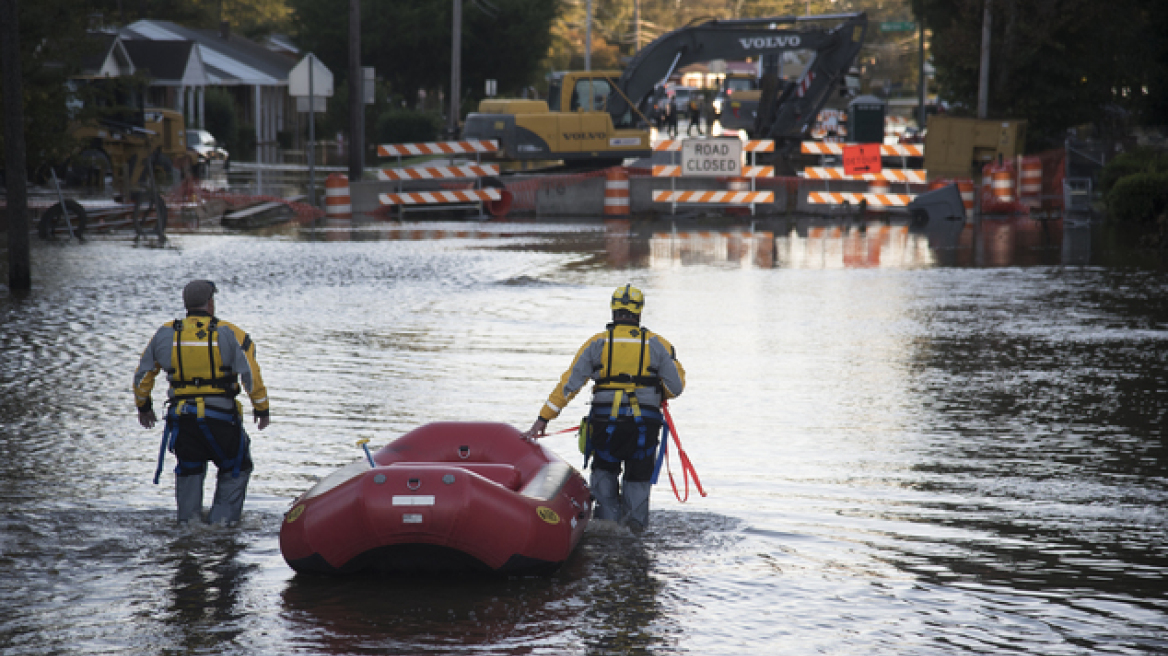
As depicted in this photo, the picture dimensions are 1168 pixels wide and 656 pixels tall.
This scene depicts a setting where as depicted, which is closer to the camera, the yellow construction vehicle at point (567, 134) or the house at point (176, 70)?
the yellow construction vehicle at point (567, 134)

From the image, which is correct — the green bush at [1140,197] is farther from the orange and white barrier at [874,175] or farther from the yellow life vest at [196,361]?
the yellow life vest at [196,361]

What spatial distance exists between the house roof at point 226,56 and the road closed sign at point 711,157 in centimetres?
3267

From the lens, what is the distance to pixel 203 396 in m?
7.68

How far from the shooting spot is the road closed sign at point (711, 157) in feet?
94.0

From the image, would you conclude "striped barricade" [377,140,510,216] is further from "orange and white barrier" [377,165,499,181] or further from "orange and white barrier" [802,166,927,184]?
"orange and white barrier" [802,166,927,184]

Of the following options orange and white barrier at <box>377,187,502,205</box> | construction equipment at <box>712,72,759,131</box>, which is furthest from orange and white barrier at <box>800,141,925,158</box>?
construction equipment at <box>712,72,759,131</box>

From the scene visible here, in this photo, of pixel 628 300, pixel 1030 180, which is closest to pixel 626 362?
pixel 628 300

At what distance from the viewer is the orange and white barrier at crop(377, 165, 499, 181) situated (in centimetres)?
2822

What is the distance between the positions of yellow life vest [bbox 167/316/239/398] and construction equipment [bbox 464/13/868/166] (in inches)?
989

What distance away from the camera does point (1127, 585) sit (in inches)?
269

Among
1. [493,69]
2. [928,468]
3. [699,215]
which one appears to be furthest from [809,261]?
[493,69]

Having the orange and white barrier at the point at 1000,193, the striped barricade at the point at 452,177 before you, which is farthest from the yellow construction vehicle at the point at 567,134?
the orange and white barrier at the point at 1000,193

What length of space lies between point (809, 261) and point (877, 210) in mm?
9277

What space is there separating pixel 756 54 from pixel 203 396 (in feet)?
90.9
